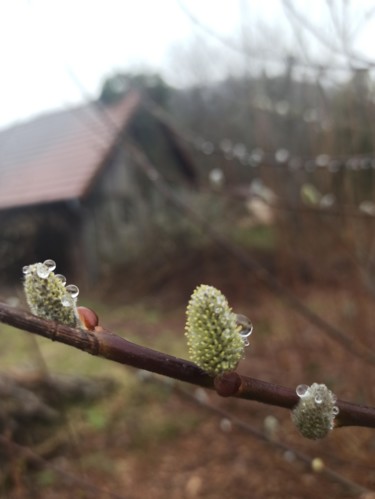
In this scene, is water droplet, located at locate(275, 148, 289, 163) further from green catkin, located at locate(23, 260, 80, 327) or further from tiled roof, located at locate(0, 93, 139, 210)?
tiled roof, located at locate(0, 93, 139, 210)

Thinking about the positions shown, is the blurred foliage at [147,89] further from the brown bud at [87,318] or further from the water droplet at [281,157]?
the brown bud at [87,318]

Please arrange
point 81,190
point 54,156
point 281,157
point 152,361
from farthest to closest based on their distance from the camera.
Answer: point 54,156, point 81,190, point 281,157, point 152,361

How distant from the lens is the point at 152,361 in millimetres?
591

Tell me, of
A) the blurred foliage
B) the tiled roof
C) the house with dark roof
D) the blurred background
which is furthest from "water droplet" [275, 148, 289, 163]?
the blurred foliage

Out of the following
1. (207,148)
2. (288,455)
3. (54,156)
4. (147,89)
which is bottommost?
(147,89)

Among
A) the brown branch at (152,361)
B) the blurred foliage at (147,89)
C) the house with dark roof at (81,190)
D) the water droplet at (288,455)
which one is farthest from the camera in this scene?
the blurred foliage at (147,89)

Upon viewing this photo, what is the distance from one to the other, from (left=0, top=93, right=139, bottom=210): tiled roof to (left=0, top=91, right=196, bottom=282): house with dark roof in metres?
0.01

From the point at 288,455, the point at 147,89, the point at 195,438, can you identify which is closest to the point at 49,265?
the point at 288,455

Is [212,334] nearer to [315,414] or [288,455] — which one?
[315,414]

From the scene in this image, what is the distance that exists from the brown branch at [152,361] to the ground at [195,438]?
1232 millimetres

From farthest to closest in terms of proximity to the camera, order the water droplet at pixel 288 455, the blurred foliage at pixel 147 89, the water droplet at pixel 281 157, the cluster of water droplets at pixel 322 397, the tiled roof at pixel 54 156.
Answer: the blurred foliage at pixel 147 89
the tiled roof at pixel 54 156
the water droplet at pixel 281 157
the water droplet at pixel 288 455
the cluster of water droplets at pixel 322 397

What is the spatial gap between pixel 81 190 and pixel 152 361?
746 cm

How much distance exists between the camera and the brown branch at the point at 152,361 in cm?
55

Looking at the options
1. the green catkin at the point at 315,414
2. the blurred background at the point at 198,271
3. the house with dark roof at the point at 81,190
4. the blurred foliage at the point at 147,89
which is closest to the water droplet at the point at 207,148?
the blurred background at the point at 198,271
